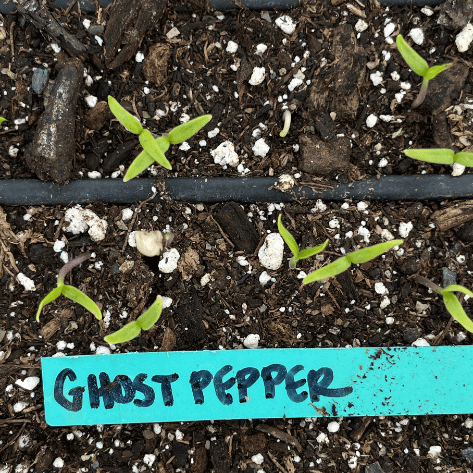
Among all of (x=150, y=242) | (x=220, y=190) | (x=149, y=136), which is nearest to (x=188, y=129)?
(x=149, y=136)

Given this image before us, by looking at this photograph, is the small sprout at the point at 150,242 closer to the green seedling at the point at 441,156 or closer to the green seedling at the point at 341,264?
the green seedling at the point at 341,264

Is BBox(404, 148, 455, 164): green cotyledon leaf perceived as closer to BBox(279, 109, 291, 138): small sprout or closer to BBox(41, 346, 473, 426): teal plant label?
BBox(279, 109, 291, 138): small sprout

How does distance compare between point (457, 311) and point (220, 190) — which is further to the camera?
point (220, 190)

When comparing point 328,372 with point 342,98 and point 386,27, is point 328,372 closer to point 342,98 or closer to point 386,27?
point 342,98

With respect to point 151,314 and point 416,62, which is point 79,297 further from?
point 416,62

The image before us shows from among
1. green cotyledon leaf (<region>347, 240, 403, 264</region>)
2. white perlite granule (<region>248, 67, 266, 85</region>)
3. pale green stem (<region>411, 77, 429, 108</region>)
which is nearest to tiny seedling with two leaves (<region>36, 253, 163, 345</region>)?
green cotyledon leaf (<region>347, 240, 403, 264</region>)

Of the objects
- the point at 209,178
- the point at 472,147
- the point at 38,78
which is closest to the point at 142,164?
the point at 209,178
